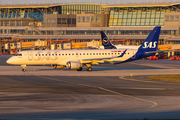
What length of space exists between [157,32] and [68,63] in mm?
19766

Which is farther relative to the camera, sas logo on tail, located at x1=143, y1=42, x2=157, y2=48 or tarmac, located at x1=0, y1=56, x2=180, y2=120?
sas logo on tail, located at x1=143, y1=42, x2=157, y2=48

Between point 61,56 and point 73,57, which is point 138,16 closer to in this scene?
point 73,57

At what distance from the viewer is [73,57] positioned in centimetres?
5697

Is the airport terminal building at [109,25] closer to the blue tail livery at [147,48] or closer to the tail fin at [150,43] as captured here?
the tail fin at [150,43]

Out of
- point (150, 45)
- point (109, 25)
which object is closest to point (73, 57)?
point (150, 45)

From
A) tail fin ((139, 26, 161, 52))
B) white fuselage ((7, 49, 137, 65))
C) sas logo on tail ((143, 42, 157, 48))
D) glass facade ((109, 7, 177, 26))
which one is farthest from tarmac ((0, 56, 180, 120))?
glass facade ((109, 7, 177, 26))

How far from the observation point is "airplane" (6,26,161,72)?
2183 inches

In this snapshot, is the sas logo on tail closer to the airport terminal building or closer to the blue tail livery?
the blue tail livery

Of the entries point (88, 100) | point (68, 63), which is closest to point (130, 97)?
point (88, 100)

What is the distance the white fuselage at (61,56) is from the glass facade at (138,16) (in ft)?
302

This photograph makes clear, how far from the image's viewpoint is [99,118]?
751 inches

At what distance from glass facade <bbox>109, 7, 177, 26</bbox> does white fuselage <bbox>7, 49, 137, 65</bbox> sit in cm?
9210

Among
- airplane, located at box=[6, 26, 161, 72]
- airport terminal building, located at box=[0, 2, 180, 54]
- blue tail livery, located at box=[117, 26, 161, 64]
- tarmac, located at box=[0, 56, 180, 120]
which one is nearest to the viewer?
tarmac, located at box=[0, 56, 180, 120]

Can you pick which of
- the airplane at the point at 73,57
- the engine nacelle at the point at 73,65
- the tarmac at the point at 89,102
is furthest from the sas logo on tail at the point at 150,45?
the tarmac at the point at 89,102
